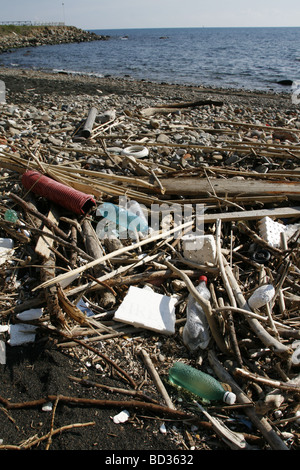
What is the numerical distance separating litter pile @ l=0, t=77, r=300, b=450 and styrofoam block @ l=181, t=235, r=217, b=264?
1 cm

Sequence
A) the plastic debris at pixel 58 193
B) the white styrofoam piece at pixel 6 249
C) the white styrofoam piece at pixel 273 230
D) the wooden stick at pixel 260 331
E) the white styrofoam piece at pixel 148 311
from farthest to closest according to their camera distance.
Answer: the plastic debris at pixel 58 193 → the white styrofoam piece at pixel 273 230 → the white styrofoam piece at pixel 6 249 → the white styrofoam piece at pixel 148 311 → the wooden stick at pixel 260 331

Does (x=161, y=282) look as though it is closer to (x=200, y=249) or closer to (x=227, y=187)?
(x=200, y=249)

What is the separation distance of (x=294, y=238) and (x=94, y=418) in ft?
8.26

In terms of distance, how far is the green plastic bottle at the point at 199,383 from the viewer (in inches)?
87.7

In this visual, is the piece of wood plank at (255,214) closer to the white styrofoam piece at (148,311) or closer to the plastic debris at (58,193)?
the white styrofoam piece at (148,311)

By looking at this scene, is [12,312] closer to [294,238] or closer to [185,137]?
[294,238]

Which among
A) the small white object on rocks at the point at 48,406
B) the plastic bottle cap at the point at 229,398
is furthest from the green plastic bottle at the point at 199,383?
the small white object on rocks at the point at 48,406

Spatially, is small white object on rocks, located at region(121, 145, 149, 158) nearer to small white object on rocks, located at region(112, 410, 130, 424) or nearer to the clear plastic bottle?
the clear plastic bottle

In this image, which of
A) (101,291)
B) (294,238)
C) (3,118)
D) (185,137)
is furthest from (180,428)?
(3,118)

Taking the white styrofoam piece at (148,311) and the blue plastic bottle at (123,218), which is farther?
the blue plastic bottle at (123,218)

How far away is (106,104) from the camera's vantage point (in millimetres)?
9633

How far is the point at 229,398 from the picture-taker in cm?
217

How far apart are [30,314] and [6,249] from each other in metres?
0.90

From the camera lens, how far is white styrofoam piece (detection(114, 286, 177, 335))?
2689mm
